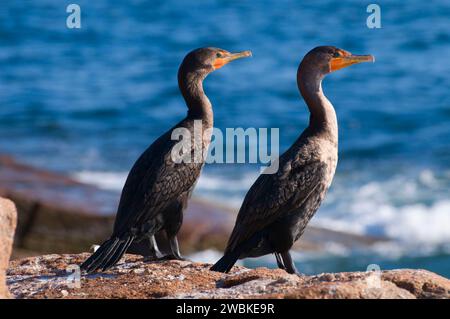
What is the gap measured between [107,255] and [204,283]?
993 mm

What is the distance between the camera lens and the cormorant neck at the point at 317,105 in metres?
8.92

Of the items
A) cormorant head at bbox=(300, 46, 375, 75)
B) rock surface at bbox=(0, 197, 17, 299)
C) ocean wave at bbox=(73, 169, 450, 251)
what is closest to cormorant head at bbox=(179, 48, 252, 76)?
cormorant head at bbox=(300, 46, 375, 75)

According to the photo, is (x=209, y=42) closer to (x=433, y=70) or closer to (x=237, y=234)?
(x=433, y=70)

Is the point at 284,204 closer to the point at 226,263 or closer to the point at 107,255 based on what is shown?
the point at 226,263

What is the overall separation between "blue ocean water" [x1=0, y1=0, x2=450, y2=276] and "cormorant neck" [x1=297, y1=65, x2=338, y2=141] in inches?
204

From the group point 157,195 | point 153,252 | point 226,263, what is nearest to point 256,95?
point 153,252

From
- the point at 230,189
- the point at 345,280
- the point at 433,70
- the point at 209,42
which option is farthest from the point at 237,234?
the point at 209,42

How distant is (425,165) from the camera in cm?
2002

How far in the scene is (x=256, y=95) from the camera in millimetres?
25766

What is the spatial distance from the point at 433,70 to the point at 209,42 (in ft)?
21.2

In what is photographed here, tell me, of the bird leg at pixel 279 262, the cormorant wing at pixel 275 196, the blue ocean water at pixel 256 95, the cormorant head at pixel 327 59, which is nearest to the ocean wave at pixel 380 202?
the blue ocean water at pixel 256 95

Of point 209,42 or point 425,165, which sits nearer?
point 425,165

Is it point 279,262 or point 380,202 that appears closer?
point 279,262

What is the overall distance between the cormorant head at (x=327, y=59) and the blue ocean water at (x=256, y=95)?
5.09m
